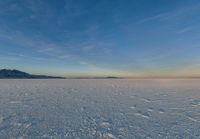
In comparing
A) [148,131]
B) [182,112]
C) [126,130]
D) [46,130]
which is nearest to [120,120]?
[126,130]

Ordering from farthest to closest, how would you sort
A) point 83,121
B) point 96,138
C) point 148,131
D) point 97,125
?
point 83,121 → point 97,125 → point 148,131 → point 96,138

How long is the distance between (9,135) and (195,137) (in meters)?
4.39

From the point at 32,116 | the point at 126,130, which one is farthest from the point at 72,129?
the point at 32,116

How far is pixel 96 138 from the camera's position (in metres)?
3.13

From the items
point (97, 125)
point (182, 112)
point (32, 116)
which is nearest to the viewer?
point (97, 125)

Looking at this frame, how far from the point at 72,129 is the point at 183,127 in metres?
3.07

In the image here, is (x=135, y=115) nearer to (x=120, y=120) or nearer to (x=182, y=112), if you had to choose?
(x=120, y=120)

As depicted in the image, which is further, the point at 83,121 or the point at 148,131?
the point at 83,121

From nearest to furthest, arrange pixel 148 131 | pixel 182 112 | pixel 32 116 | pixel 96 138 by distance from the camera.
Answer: pixel 96 138 → pixel 148 131 → pixel 32 116 → pixel 182 112

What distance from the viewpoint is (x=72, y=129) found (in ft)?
11.9

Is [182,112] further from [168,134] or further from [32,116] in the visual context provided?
[32,116]

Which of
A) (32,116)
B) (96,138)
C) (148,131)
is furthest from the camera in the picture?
(32,116)

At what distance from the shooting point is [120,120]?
432cm

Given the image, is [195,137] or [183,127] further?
[183,127]
